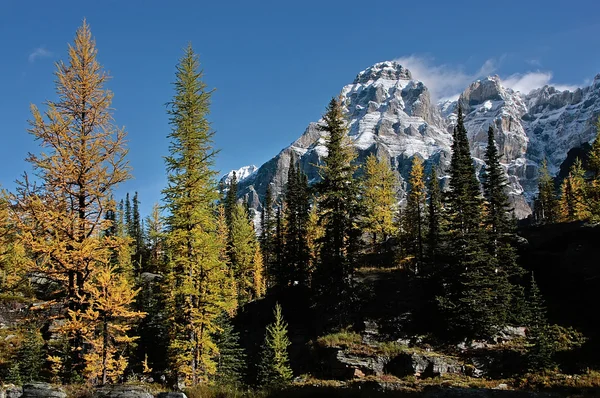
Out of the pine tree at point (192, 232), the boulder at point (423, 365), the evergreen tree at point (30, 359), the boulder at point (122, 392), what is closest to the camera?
the boulder at point (122, 392)

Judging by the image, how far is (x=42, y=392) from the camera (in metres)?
10.4

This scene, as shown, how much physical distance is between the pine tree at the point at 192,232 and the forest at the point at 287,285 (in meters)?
0.10

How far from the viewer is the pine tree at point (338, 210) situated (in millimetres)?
31516

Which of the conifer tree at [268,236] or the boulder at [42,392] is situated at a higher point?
the conifer tree at [268,236]

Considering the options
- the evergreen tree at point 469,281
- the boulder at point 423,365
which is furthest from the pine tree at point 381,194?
the boulder at point 423,365

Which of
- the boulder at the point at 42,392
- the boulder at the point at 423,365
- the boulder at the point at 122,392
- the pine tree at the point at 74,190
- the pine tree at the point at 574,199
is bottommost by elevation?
the boulder at the point at 423,365

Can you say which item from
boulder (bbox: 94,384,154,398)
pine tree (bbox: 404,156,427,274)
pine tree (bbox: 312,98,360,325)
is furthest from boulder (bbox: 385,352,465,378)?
boulder (bbox: 94,384,154,398)

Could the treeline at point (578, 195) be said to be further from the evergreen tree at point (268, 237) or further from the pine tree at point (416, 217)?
the evergreen tree at point (268, 237)

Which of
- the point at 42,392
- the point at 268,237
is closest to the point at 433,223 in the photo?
the point at 268,237

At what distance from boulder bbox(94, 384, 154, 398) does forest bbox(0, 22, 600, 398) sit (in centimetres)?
130

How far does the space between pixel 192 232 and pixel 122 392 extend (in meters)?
Result: 11.1

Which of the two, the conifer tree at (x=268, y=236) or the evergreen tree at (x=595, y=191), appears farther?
the conifer tree at (x=268, y=236)

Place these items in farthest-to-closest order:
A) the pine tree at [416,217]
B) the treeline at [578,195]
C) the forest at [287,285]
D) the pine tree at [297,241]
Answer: the pine tree at [297,241] < the pine tree at [416,217] < the treeline at [578,195] < the forest at [287,285]

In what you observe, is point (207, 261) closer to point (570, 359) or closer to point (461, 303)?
point (461, 303)
